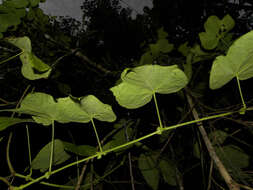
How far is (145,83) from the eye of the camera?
7.1 inches

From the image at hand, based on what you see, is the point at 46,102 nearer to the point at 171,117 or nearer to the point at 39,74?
the point at 39,74

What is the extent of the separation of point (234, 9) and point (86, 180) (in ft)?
5.14

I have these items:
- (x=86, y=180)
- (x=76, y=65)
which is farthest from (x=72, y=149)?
(x=76, y=65)

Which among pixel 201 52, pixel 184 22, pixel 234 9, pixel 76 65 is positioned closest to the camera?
pixel 201 52

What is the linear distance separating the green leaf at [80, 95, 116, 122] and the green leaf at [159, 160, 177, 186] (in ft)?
1.25

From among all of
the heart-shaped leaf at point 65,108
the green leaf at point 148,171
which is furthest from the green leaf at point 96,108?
the green leaf at point 148,171

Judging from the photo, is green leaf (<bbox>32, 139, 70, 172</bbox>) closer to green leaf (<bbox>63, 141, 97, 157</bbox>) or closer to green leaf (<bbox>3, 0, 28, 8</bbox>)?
green leaf (<bbox>63, 141, 97, 157</bbox>)

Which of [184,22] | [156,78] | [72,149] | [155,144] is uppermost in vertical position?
[184,22]

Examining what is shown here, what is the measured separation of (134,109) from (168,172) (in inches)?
9.0

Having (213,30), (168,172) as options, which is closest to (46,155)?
(168,172)

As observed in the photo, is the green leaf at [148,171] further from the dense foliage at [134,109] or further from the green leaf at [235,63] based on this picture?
the green leaf at [235,63]

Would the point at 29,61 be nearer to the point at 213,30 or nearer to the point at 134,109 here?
A: the point at 134,109

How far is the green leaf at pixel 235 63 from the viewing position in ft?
0.52

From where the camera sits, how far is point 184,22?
1465 mm
